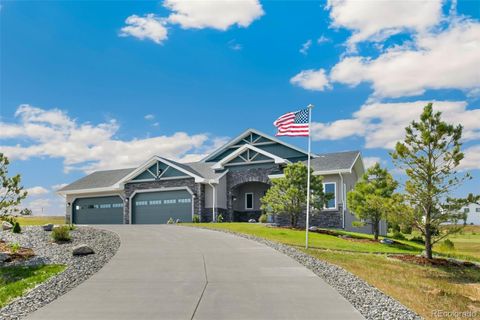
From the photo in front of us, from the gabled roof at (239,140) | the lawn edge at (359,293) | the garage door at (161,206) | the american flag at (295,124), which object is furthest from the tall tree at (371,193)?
the lawn edge at (359,293)

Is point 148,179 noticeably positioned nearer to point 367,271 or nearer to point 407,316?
point 367,271

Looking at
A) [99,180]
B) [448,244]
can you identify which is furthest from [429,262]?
[99,180]

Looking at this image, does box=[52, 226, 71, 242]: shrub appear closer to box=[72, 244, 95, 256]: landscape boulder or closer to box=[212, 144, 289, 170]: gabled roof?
box=[72, 244, 95, 256]: landscape boulder

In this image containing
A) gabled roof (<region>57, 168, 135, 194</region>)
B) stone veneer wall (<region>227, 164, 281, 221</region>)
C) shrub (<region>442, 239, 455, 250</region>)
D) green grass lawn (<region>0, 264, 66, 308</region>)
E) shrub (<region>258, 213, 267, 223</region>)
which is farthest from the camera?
gabled roof (<region>57, 168, 135, 194</region>)

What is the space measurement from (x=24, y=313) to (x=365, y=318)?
6.60 meters

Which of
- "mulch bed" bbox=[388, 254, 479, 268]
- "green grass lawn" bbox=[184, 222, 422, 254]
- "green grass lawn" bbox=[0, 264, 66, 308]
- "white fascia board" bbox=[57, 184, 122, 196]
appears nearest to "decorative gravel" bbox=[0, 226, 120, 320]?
"green grass lawn" bbox=[0, 264, 66, 308]

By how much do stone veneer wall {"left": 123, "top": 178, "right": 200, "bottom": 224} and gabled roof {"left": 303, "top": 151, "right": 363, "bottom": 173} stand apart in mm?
8476

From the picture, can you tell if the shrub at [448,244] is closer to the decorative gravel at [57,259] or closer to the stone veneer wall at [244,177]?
the stone veneer wall at [244,177]

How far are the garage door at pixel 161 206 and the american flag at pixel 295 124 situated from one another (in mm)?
15896

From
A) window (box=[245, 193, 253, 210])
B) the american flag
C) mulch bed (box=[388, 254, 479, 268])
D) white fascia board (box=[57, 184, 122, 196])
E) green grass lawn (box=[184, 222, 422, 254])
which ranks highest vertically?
the american flag

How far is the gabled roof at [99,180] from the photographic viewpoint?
42.2 m

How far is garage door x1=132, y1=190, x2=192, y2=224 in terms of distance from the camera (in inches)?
1446

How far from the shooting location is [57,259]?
1574cm

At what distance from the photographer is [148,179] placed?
3862 cm
